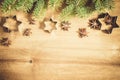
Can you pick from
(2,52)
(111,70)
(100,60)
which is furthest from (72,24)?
(2,52)

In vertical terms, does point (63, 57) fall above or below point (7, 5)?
below

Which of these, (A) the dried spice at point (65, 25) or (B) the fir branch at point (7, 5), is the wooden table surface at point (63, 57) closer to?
(A) the dried spice at point (65, 25)

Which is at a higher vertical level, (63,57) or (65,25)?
(65,25)

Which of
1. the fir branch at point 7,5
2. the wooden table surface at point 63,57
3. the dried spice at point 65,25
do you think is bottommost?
the wooden table surface at point 63,57

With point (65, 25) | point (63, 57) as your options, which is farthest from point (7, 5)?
point (63, 57)

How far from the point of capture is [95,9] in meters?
1.46

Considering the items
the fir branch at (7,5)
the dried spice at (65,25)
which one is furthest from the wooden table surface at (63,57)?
the fir branch at (7,5)

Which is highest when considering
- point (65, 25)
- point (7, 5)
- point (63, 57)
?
point (7, 5)

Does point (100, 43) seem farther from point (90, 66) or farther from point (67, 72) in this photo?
point (67, 72)

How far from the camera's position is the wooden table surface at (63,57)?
153 centimetres

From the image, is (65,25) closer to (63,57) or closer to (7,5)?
(63,57)

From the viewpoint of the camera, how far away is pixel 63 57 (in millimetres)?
1563

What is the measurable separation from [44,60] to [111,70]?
0.49 meters

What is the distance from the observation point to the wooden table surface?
5.03ft
